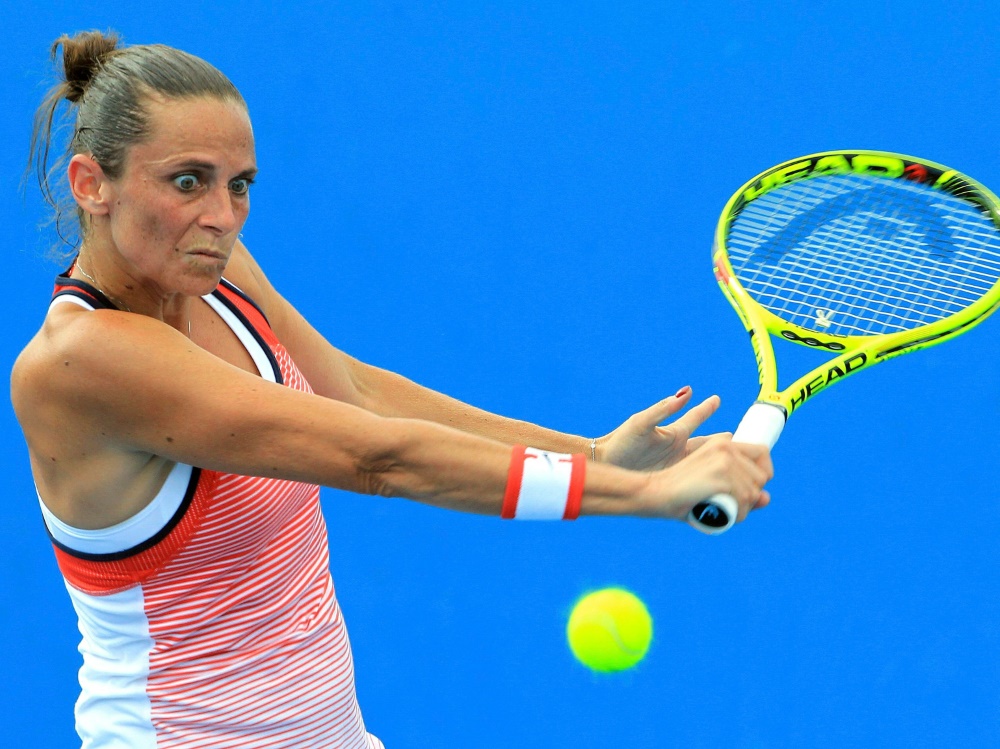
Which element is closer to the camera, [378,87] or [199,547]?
[199,547]

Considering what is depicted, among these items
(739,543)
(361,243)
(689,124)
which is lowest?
(739,543)

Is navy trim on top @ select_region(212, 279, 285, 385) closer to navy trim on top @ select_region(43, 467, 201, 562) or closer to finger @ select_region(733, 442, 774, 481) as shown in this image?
navy trim on top @ select_region(43, 467, 201, 562)

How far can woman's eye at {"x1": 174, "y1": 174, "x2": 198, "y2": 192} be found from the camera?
3.06ft

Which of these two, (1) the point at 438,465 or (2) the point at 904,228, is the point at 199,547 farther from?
(2) the point at 904,228

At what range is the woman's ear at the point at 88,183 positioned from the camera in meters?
0.95

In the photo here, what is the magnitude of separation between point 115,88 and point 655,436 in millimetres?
572

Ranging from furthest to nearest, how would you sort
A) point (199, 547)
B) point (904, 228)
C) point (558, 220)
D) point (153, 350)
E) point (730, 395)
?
1. point (558, 220)
2. point (730, 395)
3. point (904, 228)
4. point (199, 547)
5. point (153, 350)

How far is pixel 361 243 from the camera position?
7.68 feet

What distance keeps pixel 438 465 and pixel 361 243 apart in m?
1.48

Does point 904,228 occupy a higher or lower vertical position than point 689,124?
lower

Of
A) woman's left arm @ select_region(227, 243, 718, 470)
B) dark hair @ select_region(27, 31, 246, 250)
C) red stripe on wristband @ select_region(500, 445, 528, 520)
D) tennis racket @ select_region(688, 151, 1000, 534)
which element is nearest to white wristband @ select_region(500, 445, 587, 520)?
red stripe on wristband @ select_region(500, 445, 528, 520)

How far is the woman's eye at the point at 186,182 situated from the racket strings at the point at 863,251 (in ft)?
2.46

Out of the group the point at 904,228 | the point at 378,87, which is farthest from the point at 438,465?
the point at 378,87

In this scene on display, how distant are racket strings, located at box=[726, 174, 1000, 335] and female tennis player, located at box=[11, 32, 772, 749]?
417 mm
